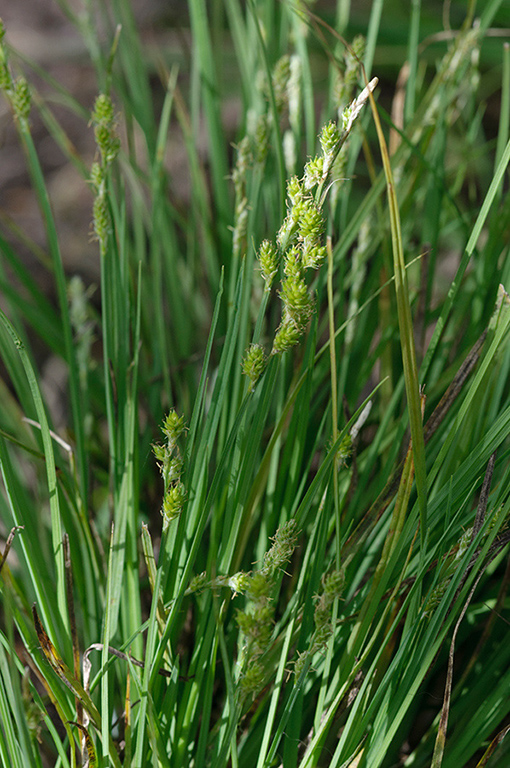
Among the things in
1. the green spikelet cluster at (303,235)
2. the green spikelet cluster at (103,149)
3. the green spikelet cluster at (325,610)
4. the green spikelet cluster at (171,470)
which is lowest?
the green spikelet cluster at (325,610)

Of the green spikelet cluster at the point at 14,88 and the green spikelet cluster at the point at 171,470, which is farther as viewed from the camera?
the green spikelet cluster at the point at 14,88

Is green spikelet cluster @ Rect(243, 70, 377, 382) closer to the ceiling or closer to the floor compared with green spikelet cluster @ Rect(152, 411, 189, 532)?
closer to the ceiling

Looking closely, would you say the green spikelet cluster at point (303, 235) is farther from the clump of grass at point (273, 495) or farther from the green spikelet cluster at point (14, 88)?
the green spikelet cluster at point (14, 88)

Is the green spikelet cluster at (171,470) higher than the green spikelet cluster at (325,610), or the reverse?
the green spikelet cluster at (171,470)

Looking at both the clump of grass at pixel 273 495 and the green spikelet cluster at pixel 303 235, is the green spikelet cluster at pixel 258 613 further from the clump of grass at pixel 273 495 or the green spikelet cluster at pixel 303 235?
the green spikelet cluster at pixel 303 235

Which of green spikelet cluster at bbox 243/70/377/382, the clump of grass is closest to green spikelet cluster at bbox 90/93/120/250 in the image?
the clump of grass


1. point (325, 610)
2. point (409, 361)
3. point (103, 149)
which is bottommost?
point (325, 610)

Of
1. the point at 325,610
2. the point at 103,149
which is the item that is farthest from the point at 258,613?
the point at 103,149

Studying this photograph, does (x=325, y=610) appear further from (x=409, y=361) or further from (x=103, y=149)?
(x=103, y=149)

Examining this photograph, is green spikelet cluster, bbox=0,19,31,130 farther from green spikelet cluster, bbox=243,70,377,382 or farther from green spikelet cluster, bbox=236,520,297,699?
green spikelet cluster, bbox=236,520,297,699

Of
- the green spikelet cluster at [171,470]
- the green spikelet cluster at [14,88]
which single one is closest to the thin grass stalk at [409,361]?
the green spikelet cluster at [171,470]
